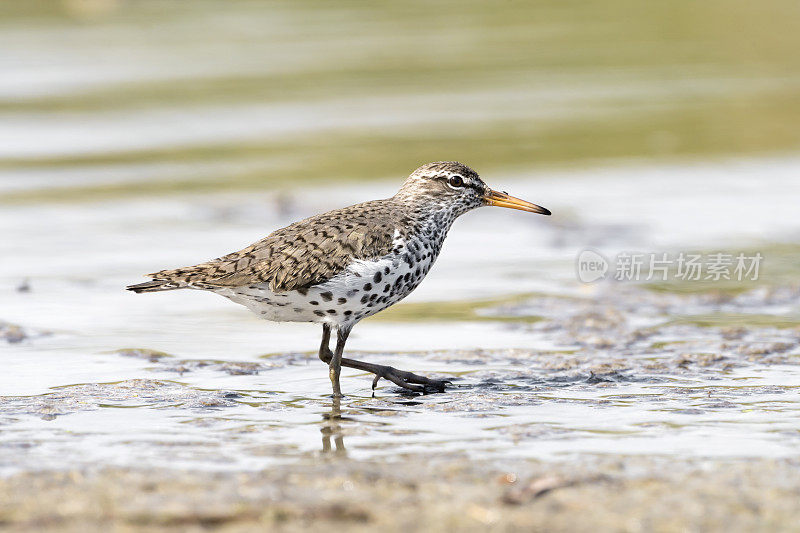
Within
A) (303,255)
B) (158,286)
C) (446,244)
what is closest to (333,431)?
(303,255)

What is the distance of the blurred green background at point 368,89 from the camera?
52.9 feet

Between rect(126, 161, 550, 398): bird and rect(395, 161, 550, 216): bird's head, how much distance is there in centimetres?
25

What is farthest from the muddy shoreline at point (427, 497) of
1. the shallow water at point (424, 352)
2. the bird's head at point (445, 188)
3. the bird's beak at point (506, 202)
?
the bird's beak at point (506, 202)

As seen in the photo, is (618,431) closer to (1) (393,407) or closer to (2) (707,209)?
(1) (393,407)

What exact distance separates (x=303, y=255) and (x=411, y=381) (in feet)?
3.45

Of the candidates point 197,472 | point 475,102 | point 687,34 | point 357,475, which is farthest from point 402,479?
point 687,34

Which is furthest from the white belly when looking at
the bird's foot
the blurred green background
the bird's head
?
the blurred green background

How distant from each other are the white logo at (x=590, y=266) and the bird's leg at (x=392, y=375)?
10.8 ft

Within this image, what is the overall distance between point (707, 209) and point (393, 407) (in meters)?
6.95

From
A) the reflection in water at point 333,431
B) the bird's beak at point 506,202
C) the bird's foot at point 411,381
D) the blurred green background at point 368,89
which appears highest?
the blurred green background at point 368,89

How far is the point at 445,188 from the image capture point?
9000 mm

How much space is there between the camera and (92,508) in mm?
5520

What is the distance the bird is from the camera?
8.04 meters

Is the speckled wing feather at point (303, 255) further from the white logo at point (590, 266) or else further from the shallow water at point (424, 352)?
the white logo at point (590, 266)
